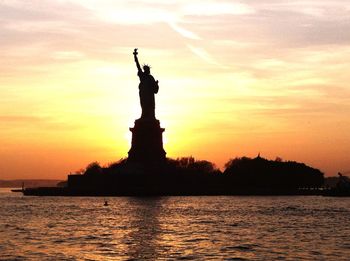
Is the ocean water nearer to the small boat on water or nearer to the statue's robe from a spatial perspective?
the statue's robe

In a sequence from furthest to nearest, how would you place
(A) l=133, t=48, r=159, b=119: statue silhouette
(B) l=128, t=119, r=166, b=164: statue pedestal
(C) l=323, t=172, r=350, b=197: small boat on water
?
(C) l=323, t=172, r=350, b=197: small boat on water
(B) l=128, t=119, r=166, b=164: statue pedestal
(A) l=133, t=48, r=159, b=119: statue silhouette

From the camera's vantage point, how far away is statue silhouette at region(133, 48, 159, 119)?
81750mm

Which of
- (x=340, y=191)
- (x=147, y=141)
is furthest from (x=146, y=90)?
(x=340, y=191)

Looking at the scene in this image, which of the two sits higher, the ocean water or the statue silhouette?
the statue silhouette

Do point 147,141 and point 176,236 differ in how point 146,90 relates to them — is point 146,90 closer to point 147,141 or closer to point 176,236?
Result: point 147,141

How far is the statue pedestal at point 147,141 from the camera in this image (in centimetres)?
8288

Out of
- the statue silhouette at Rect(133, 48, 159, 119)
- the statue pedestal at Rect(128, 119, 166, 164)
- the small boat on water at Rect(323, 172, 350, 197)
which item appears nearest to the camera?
the statue silhouette at Rect(133, 48, 159, 119)

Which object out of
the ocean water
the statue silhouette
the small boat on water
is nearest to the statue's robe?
the statue silhouette

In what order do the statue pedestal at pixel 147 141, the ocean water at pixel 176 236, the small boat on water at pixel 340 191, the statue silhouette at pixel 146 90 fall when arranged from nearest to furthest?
the ocean water at pixel 176 236 → the statue silhouette at pixel 146 90 → the statue pedestal at pixel 147 141 → the small boat on water at pixel 340 191

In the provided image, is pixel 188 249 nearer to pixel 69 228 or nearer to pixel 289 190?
pixel 69 228

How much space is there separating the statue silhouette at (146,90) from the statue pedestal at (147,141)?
932mm

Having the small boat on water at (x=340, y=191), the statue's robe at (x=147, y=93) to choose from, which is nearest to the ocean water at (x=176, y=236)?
the statue's robe at (x=147, y=93)

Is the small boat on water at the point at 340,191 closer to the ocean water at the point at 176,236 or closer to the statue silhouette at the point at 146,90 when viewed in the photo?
the statue silhouette at the point at 146,90

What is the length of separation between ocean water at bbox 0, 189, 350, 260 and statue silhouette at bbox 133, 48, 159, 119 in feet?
88.5
